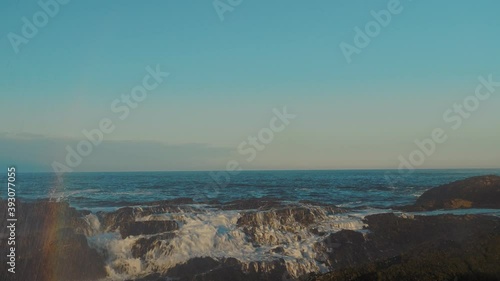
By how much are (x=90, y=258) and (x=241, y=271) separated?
7259 millimetres

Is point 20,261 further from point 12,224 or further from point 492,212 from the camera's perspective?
point 492,212

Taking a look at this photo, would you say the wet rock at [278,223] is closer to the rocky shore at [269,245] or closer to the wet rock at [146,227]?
the rocky shore at [269,245]

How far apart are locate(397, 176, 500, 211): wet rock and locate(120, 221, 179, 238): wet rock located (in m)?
18.1

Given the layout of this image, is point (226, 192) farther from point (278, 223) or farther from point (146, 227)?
point (146, 227)

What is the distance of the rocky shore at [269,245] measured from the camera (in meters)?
12.8

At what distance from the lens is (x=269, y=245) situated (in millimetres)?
22594

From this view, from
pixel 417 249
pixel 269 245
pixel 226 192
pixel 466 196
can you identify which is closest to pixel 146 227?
pixel 269 245

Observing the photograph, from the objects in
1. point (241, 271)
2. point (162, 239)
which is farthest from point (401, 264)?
point (162, 239)

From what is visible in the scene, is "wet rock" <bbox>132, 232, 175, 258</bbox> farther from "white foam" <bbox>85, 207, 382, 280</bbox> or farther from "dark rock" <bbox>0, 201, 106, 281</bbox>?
"dark rock" <bbox>0, 201, 106, 281</bbox>

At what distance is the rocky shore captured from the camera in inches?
502

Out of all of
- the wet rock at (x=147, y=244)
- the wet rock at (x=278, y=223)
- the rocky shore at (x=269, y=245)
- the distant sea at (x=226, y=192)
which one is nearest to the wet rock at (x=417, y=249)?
the rocky shore at (x=269, y=245)

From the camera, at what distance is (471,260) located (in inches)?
495

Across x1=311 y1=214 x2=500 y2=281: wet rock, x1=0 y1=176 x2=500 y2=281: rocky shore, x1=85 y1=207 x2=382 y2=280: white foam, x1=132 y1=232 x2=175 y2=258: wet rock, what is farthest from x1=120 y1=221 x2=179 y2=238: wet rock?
x1=311 y1=214 x2=500 y2=281: wet rock

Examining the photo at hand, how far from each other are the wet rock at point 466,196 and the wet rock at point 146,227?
18.1m
